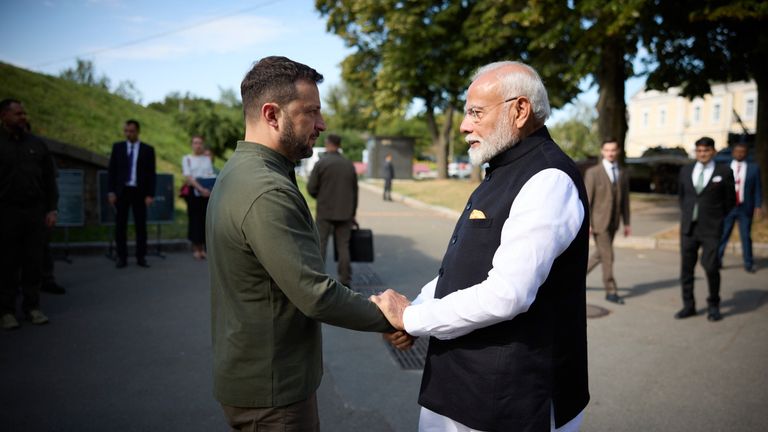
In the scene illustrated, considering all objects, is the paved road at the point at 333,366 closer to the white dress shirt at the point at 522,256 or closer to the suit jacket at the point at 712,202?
the suit jacket at the point at 712,202

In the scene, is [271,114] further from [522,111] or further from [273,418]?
[273,418]

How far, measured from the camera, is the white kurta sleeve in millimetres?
1938

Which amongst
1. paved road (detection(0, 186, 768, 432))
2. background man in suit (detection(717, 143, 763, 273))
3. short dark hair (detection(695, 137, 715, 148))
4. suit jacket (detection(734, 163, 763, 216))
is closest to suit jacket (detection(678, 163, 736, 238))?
short dark hair (detection(695, 137, 715, 148))

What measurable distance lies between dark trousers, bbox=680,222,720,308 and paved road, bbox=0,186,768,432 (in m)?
0.29

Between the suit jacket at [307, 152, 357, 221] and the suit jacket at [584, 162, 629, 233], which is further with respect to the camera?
the suit jacket at [307, 152, 357, 221]

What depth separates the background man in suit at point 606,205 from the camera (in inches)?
299

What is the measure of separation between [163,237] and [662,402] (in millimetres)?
9701

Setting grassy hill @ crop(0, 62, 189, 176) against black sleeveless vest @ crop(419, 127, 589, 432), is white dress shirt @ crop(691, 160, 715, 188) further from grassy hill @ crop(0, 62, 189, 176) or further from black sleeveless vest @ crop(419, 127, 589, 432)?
grassy hill @ crop(0, 62, 189, 176)

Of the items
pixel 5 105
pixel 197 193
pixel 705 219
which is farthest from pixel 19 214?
pixel 705 219

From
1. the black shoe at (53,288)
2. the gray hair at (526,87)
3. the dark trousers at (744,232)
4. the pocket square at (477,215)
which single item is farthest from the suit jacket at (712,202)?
the black shoe at (53,288)

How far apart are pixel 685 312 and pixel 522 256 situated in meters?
5.97

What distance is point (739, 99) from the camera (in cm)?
5388

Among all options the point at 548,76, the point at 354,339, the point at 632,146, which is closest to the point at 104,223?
the point at 354,339

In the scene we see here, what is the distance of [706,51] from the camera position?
16156 millimetres
